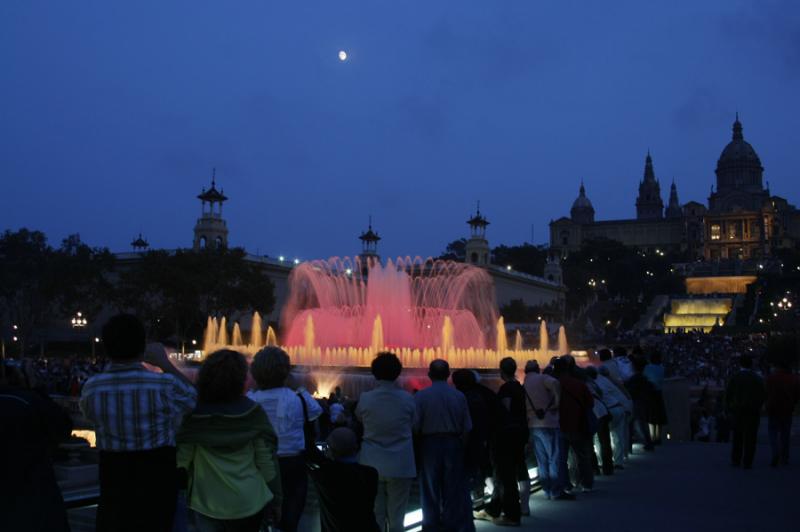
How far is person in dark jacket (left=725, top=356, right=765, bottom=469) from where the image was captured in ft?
39.9

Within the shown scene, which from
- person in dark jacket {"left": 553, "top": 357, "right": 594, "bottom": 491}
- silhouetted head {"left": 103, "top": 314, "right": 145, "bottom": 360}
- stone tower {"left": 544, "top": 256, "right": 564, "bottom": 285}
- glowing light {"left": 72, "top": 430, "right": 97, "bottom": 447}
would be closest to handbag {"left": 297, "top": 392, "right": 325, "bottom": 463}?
silhouetted head {"left": 103, "top": 314, "right": 145, "bottom": 360}

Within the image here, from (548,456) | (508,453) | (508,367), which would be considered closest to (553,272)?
(548,456)

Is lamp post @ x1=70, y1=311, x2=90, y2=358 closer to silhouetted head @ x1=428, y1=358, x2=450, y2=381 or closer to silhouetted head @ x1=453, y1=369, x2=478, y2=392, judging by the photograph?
silhouetted head @ x1=453, y1=369, x2=478, y2=392

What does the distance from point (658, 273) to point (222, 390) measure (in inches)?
4994

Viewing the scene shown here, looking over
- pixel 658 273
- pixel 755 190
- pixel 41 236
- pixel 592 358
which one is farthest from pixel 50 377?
pixel 755 190

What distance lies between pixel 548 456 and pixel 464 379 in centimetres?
219

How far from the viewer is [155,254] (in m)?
53.0

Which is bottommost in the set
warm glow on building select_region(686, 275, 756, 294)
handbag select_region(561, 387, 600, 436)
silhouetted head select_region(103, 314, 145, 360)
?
handbag select_region(561, 387, 600, 436)

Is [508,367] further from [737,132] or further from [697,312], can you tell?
[737,132]

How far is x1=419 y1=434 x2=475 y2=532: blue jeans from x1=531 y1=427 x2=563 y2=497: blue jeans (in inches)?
97.2

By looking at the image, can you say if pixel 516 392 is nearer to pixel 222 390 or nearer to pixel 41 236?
pixel 222 390

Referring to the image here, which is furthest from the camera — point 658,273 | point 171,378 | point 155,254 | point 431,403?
point 658,273

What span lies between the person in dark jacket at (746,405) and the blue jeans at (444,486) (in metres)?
6.39

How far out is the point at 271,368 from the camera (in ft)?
19.8
